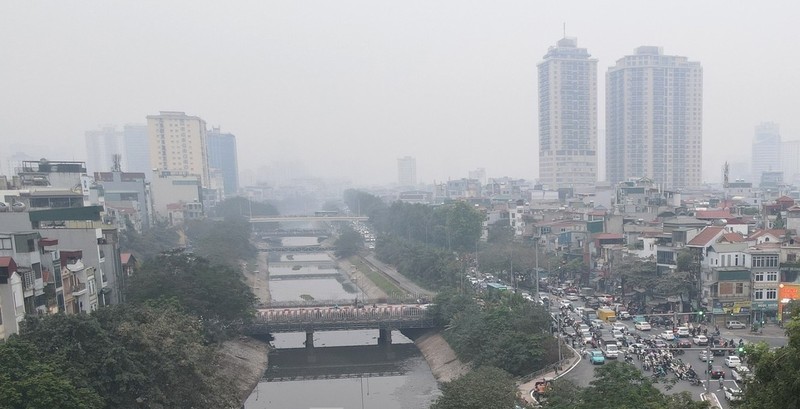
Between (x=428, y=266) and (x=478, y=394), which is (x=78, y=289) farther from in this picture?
(x=428, y=266)

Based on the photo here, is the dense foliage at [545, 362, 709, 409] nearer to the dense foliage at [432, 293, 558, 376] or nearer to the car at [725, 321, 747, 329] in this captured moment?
the dense foliage at [432, 293, 558, 376]

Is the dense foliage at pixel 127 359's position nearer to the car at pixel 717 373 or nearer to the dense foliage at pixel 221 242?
the car at pixel 717 373

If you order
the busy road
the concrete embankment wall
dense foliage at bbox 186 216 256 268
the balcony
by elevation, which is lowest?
the concrete embankment wall

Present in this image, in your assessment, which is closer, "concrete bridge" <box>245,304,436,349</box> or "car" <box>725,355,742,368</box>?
"car" <box>725,355,742,368</box>

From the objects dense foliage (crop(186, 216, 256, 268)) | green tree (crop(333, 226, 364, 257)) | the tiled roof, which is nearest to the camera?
the tiled roof

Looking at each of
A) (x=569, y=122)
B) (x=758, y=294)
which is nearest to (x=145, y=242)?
(x=758, y=294)

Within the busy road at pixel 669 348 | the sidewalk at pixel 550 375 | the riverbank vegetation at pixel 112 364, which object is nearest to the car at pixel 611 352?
the busy road at pixel 669 348

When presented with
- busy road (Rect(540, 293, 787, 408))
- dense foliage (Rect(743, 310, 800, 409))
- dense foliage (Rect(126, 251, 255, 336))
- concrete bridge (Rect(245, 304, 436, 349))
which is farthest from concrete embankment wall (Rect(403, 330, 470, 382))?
dense foliage (Rect(743, 310, 800, 409))
